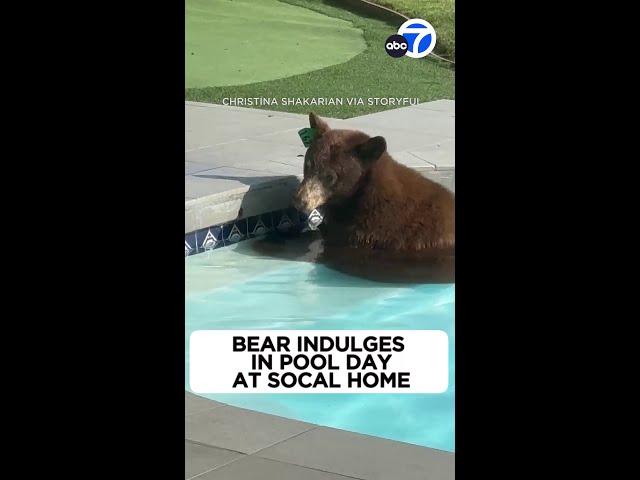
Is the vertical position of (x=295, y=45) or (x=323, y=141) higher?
(x=295, y=45)

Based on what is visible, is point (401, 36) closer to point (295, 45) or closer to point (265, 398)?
point (295, 45)

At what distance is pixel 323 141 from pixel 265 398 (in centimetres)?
141

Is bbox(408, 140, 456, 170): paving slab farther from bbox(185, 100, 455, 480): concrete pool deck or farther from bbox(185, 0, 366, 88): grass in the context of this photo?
bbox(185, 0, 366, 88): grass

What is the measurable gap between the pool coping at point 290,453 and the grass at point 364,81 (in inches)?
49.9

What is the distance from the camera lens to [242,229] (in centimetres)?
607

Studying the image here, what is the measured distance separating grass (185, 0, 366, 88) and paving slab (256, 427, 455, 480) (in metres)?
1.59

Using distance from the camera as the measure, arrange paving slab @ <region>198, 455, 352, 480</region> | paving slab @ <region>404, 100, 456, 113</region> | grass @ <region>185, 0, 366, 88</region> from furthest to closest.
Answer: paving slab @ <region>404, 100, 456, 113</region> → grass @ <region>185, 0, 366, 88</region> → paving slab @ <region>198, 455, 352, 480</region>

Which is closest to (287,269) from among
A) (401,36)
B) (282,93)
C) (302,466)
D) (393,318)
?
(393,318)

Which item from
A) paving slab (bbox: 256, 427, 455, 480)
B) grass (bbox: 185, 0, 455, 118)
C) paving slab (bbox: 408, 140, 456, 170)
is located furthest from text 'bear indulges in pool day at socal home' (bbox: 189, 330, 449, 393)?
paving slab (bbox: 408, 140, 456, 170)

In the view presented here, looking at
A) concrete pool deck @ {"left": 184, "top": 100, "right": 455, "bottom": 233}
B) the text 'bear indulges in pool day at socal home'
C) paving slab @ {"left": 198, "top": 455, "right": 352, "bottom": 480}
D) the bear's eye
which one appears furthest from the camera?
concrete pool deck @ {"left": 184, "top": 100, "right": 455, "bottom": 233}

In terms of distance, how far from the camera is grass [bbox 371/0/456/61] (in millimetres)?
3918

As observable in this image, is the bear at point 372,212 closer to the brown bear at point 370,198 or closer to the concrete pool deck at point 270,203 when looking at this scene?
the brown bear at point 370,198

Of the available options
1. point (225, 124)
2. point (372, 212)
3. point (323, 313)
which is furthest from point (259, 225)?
point (323, 313)

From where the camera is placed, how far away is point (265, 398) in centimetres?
399
